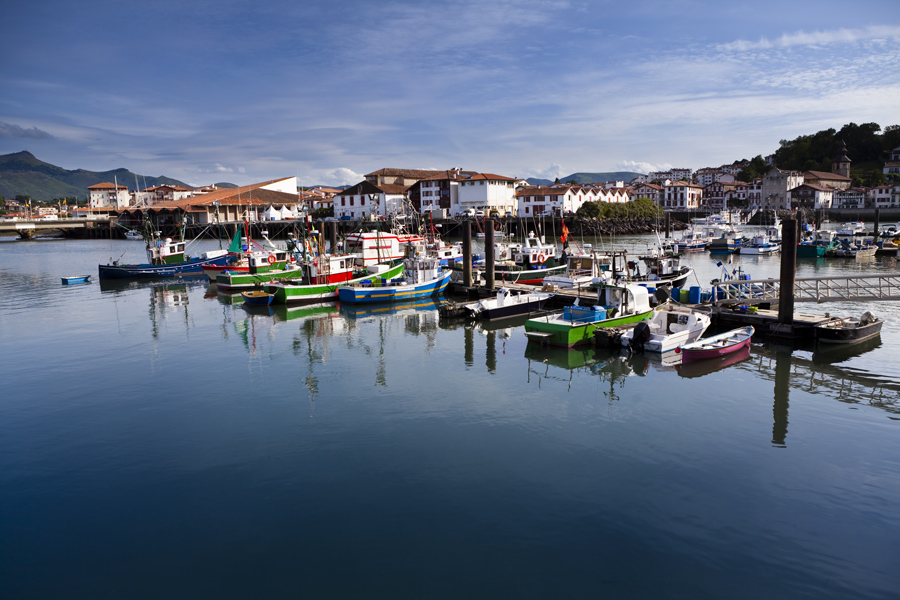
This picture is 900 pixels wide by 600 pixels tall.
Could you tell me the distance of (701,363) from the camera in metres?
17.1

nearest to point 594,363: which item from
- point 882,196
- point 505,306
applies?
point 505,306

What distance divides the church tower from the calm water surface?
135 m

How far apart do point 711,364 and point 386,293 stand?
1662 centimetres

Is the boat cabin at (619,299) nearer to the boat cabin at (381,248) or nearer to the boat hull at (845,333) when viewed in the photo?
the boat hull at (845,333)

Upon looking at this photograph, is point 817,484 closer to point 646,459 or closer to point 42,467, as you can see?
point 646,459

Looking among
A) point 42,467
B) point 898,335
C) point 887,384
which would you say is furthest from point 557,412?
point 898,335

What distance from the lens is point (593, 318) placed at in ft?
63.7

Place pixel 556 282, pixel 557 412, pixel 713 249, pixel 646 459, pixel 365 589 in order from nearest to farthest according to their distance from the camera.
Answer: pixel 365 589 < pixel 646 459 < pixel 557 412 < pixel 556 282 < pixel 713 249

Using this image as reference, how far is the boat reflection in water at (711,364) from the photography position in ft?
53.6

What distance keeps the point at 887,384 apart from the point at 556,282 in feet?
51.6

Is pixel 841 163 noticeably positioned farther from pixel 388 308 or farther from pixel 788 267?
pixel 388 308

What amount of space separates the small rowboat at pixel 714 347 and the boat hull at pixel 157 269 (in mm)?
33365

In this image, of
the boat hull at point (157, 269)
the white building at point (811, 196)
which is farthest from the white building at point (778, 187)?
the boat hull at point (157, 269)

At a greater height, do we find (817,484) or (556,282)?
(556,282)
